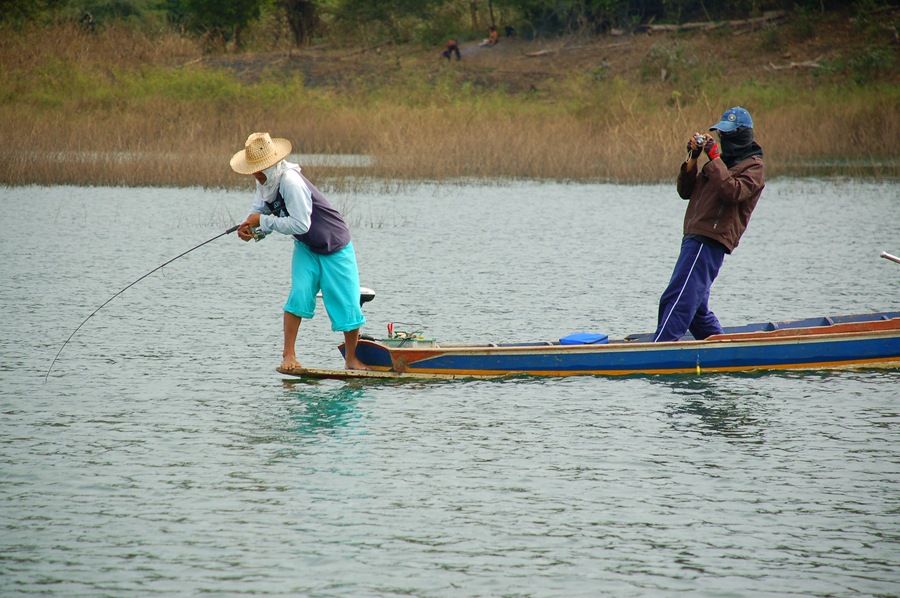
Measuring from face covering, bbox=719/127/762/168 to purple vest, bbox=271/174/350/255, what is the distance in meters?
2.92

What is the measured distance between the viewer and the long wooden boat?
898cm

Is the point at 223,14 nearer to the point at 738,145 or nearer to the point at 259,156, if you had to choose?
the point at 259,156

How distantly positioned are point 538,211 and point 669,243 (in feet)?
13.2

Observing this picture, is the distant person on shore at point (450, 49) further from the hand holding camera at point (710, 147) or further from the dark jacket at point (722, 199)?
the hand holding camera at point (710, 147)

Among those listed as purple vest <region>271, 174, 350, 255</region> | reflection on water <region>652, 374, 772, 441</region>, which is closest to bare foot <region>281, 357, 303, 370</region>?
purple vest <region>271, 174, 350, 255</region>

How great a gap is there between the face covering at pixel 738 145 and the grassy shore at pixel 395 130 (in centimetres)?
1449

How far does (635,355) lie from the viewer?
9.05 m

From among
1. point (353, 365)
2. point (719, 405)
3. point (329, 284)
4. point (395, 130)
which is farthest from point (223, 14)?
point (719, 405)

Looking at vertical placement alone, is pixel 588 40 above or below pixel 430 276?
above

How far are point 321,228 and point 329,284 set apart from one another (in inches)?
17.4

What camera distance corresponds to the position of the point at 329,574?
5426mm

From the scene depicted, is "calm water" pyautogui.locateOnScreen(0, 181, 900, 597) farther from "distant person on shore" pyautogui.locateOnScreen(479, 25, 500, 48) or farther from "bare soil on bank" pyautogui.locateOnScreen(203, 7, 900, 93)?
"distant person on shore" pyautogui.locateOnScreen(479, 25, 500, 48)

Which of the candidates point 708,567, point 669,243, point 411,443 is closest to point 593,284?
point 669,243

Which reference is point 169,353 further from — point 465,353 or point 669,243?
point 669,243
